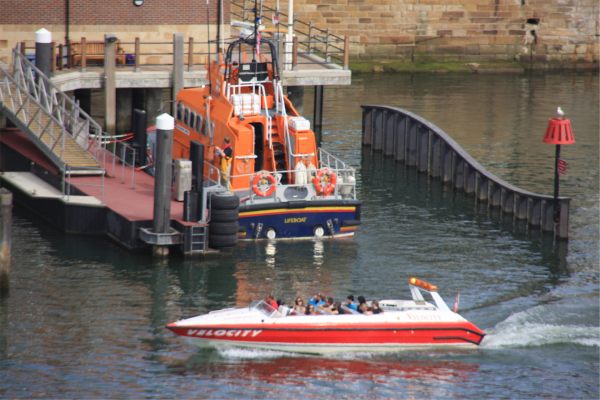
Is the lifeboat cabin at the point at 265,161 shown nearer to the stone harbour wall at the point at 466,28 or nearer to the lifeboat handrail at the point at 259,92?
the lifeboat handrail at the point at 259,92

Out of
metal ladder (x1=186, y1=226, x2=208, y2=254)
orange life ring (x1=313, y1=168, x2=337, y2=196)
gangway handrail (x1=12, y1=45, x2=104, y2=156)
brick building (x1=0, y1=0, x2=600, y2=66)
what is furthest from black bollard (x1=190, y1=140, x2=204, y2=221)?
brick building (x1=0, y1=0, x2=600, y2=66)

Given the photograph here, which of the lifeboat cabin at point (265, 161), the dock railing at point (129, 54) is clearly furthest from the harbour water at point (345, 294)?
the dock railing at point (129, 54)

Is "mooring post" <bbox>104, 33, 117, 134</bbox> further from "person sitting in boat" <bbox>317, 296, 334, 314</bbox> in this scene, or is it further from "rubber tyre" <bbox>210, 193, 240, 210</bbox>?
"person sitting in boat" <bbox>317, 296, 334, 314</bbox>

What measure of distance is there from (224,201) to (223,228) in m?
0.80

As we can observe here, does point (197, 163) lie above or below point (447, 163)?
above

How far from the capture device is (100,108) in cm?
6247

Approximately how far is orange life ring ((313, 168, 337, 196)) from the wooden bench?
51.4ft

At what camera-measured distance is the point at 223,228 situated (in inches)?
1502

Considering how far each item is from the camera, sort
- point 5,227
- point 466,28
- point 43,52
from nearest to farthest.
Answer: point 5,227 < point 43,52 < point 466,28

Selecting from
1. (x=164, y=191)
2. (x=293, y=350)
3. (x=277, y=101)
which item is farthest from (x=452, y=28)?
(x=293, y=350)

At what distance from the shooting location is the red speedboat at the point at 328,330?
31750 mm

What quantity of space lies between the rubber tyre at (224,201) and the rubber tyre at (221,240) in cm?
84

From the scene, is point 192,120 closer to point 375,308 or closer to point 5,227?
point 5,227

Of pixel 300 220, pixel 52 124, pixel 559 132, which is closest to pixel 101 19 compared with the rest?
pixel 52 124
